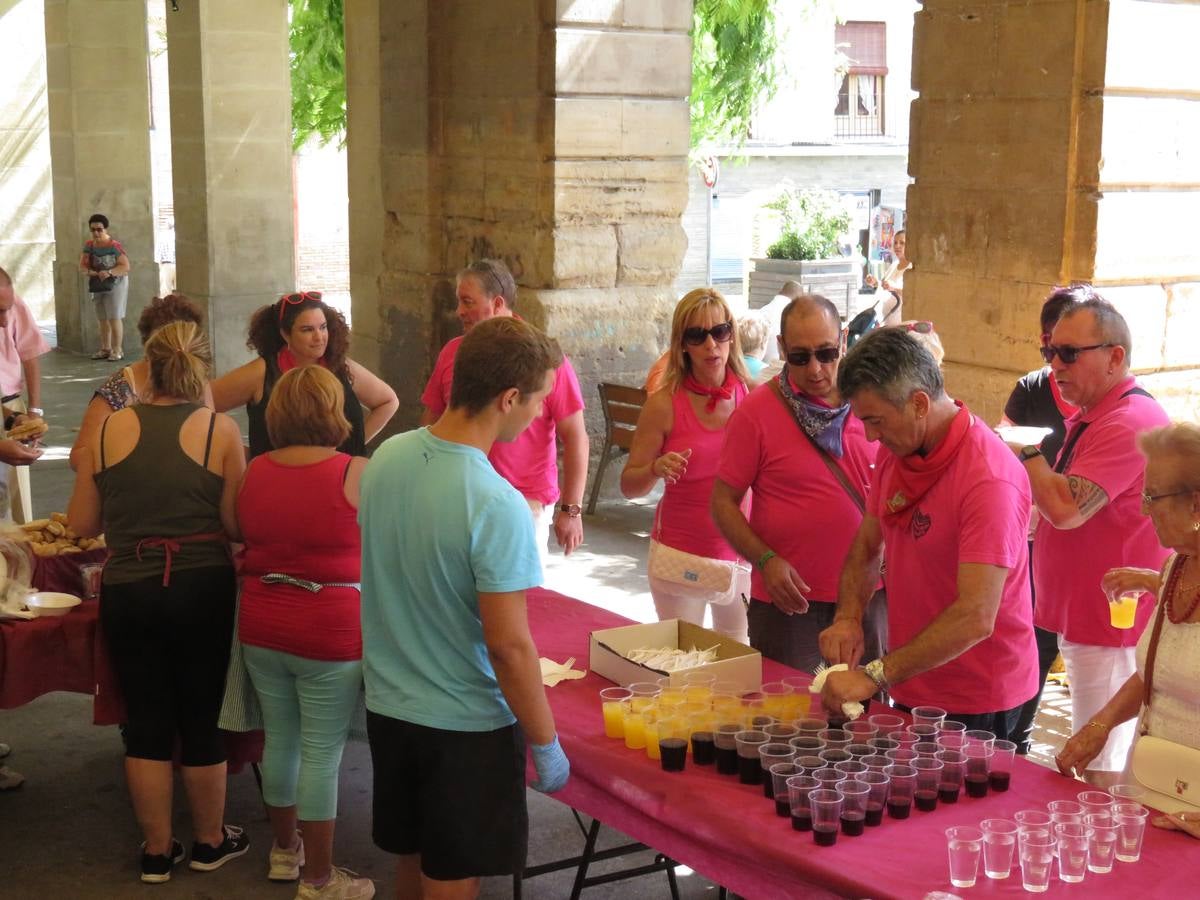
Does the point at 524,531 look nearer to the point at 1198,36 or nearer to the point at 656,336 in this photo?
the point at 1198,36

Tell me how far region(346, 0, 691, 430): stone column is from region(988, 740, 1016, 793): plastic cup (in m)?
6.06

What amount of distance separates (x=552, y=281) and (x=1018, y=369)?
366 cm

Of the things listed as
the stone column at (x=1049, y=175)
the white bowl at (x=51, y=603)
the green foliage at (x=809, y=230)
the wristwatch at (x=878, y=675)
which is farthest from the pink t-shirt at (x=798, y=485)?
the green foliage at (x=809, y=230)

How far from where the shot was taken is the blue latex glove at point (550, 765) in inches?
129

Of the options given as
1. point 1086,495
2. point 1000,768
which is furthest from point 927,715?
point 1086,495

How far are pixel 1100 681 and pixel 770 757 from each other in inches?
60.1

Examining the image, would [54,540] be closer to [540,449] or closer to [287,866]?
[287,866]

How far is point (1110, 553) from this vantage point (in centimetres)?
417

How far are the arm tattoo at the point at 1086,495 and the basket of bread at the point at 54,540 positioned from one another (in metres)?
3.12

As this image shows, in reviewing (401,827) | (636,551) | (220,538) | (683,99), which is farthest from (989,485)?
(683,99)

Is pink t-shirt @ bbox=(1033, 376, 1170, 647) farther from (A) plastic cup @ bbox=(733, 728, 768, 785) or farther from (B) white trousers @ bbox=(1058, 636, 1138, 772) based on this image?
(A) plastic cup @ bbox=(733, 728, 768, 785)

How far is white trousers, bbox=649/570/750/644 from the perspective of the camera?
4.96m

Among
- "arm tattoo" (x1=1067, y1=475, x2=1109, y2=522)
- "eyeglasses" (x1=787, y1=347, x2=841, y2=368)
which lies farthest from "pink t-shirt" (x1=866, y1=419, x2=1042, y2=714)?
"eyeglasses" (x1=787, y1=347, x2=841, y2=368)

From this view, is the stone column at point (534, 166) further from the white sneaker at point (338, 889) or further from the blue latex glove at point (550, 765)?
the blue latex glove at point (550, 765)
